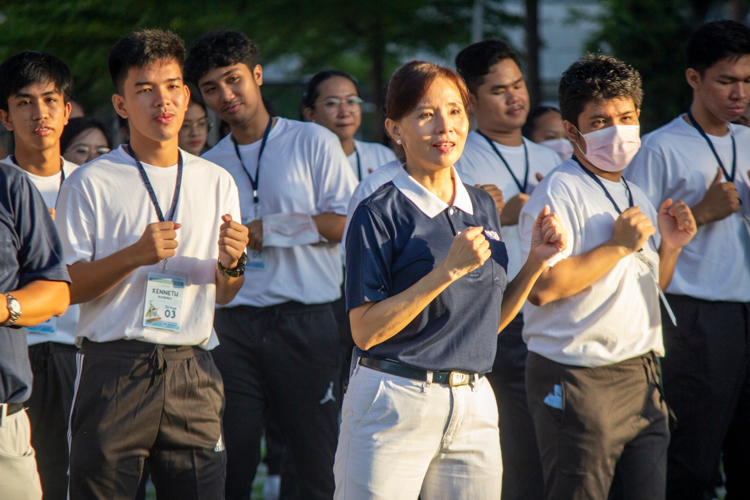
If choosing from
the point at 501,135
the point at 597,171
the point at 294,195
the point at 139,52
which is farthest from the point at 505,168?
the point at 139,52

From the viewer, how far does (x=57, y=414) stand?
3820 mm

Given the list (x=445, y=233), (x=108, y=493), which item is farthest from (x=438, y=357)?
(x=108, y=493)

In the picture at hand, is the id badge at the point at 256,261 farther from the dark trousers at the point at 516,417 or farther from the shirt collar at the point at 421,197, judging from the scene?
the shirt collar at the point at 421,197

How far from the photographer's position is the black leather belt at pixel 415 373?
2.55 meters

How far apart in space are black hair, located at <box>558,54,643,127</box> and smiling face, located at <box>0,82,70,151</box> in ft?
7.94

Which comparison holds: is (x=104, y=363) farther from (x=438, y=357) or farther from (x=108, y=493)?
(x=438, y=357)

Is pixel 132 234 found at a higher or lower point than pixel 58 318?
higher

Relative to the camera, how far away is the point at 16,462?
260 cm

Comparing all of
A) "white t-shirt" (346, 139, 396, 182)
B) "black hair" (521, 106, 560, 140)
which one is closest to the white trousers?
"white t-shirt" (346, 139, 396, 182)

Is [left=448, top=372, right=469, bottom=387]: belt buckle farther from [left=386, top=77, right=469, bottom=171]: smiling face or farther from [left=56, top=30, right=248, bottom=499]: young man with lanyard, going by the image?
[left=56, top=30, right=248, bottom=499]: young man with lanyard

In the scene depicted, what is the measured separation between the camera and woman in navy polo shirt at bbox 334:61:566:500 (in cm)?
253

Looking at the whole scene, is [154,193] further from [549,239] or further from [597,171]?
[597,171]

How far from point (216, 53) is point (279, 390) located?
182 cm

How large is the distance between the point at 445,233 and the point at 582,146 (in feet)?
3.46
